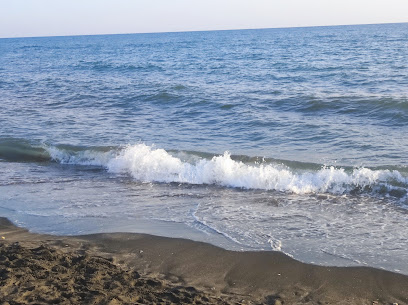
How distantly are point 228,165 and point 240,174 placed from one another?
476mm

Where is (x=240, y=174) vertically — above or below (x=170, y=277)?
above

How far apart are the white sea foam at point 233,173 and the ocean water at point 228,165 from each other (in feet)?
0.10

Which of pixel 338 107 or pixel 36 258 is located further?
pixel 338 107

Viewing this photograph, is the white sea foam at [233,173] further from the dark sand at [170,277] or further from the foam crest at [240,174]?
the dark sand at [170,277]

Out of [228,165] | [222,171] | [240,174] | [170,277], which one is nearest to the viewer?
[170,277]

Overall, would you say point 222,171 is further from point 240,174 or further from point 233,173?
point 240,174

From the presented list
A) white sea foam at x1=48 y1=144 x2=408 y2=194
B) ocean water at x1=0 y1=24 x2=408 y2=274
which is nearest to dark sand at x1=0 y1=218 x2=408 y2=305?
ocean water at x1=0 y1=24 x2=408 y2=274

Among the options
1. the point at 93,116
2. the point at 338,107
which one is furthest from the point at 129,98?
the point at 338,107

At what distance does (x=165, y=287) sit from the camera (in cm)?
547

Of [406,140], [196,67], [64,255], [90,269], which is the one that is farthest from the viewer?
[196,67]

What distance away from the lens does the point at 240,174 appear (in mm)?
10250

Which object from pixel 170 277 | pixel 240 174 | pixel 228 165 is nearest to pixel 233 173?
pixel 240 174

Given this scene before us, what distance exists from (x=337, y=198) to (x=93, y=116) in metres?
11.2

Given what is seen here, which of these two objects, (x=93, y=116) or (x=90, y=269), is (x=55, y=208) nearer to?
(x=90, y=269)
